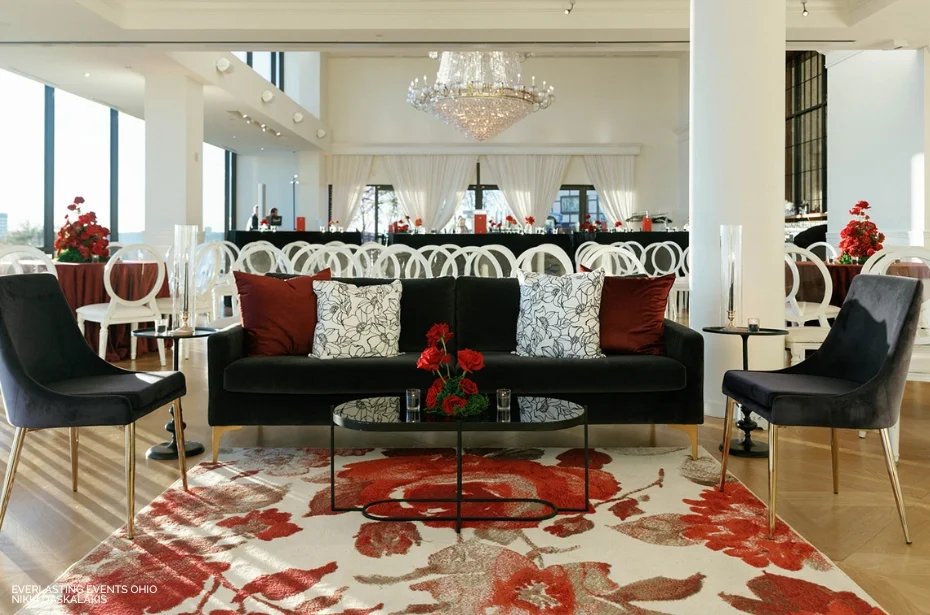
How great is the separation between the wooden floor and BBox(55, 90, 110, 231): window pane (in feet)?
20.7

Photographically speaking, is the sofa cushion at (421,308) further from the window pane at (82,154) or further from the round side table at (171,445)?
the window pane at (82,154)

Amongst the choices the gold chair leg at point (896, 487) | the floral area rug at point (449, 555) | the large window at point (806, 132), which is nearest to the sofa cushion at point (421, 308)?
the floral area rug at point (449, 555)

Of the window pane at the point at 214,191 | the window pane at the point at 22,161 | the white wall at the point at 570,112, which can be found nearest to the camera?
the window pane at the point at 22,161

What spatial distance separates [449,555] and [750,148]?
10.0ft

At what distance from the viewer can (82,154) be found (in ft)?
33.1

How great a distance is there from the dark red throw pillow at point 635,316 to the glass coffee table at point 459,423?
0.95 meters

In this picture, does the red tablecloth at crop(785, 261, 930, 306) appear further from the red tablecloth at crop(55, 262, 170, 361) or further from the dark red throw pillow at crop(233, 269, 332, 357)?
the red tablecloth at crop(55, 262, 170, 361)

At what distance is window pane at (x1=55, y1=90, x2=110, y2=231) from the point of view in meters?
9.62

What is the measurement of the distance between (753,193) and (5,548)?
12.8 feet

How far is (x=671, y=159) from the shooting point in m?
15.2

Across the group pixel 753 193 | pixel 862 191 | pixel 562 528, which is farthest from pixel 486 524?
pixel 862 191

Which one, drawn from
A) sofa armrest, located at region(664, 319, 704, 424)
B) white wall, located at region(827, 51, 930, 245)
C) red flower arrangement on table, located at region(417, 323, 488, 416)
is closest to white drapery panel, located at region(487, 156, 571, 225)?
white wall, located at region(827, 51, 930, 245)

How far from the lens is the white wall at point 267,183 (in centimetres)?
1535

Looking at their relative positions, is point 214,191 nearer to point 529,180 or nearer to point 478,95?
point 529,180
